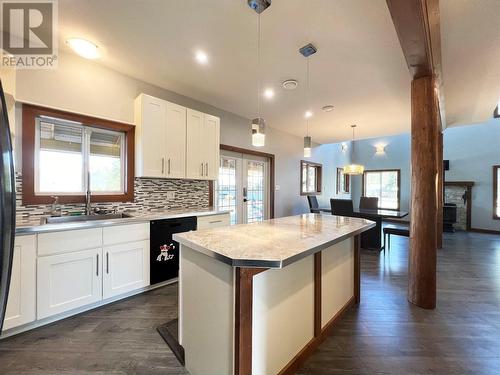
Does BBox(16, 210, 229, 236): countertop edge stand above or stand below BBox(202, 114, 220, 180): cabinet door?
below

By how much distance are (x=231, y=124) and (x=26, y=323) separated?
3.59 m

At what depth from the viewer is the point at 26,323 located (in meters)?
1.87

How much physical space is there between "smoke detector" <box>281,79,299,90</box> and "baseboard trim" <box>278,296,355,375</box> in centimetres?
261

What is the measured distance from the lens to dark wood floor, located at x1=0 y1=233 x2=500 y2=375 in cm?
157

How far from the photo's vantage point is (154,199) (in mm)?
3172

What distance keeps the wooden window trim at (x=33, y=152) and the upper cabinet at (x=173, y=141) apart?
135mm

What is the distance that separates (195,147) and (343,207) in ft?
9.96

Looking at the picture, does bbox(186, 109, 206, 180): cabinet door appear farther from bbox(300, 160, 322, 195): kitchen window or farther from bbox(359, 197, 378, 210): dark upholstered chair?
bbox(359, 197, 378, 210): dark upholstered chair

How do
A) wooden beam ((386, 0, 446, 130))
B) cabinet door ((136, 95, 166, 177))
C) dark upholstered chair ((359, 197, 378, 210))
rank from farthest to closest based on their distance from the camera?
dark upholstered chair ((359, 197, 378, 210))
cabinet door ((136, 95, 166, 177))
wooden beam ((386, 0, 446, 130))

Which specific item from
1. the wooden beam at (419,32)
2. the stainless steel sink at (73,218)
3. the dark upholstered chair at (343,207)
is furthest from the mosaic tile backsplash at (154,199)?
the wooden beam at (419,32)

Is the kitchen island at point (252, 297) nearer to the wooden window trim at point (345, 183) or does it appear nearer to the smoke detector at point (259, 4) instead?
the smoke detector at point (259, 4)

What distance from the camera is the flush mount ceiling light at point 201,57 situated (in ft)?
7.75

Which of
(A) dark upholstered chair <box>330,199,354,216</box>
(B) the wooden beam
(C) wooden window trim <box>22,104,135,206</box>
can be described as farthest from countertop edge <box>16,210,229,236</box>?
(A) dark upholstered chair <box>330,199,354,216</box>

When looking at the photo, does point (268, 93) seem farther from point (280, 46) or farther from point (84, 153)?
point (84, 153)
